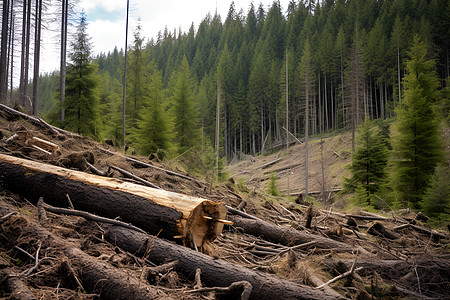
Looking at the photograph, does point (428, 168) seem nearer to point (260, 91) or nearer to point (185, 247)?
point (185, 247)

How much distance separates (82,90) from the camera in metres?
15.9

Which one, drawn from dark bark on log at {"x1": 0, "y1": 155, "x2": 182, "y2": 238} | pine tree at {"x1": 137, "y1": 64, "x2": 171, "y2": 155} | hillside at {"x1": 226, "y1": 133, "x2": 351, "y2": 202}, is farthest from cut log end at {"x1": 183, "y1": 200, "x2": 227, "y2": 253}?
hillside at {"x1": 226, "y1": 133, "x2": 351, "y2": 202}

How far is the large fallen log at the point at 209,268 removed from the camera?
2.63 meters

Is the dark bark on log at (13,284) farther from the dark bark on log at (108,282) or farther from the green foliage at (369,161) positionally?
the green foliage at (369,161)

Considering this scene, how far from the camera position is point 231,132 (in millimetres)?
50500

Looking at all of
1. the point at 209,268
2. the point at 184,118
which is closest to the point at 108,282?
the point at 209,268

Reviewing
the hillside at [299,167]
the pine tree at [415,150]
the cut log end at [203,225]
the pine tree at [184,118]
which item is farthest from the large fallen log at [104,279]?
the hillside at [299,167]

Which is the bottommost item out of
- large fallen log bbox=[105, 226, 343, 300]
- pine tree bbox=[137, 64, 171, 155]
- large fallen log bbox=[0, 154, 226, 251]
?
large fallen log bbox=[105, 226, 343, 300]

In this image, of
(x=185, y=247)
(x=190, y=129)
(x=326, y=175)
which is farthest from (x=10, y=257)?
(x=326, y=175)

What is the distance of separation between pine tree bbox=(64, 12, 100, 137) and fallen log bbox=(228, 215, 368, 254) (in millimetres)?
13615

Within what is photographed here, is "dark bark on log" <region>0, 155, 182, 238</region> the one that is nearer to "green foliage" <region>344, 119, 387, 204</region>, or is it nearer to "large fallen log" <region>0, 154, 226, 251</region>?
"large fallen log" <region>0, 154, 226, 251</region>

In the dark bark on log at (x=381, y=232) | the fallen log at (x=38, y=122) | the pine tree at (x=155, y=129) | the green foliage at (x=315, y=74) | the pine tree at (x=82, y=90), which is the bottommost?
the dark bark on log at (x=381, y=232)

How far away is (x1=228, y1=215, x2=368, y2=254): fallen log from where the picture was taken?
4816 mm

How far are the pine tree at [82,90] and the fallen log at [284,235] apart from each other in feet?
44.7
